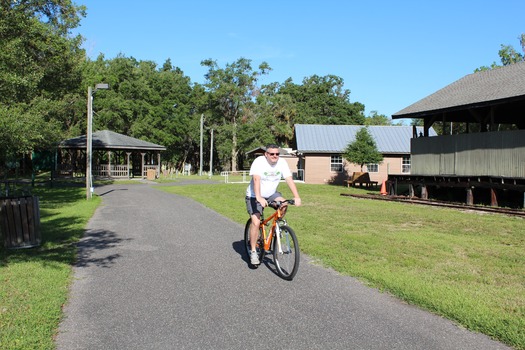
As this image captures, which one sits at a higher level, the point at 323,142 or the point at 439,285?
the point at 323,142

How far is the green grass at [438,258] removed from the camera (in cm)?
489

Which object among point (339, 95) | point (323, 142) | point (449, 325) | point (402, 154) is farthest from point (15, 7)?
point (339, 95)

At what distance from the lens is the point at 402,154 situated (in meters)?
40.5

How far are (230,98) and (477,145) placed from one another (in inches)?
1807

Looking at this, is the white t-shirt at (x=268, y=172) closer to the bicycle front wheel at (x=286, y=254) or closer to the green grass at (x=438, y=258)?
the bicycle front wheel at (x=286, y=254)

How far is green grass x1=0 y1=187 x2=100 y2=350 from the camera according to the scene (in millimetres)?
4043

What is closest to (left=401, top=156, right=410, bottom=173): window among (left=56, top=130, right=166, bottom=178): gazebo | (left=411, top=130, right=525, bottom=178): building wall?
(left=411, top=130, right=525, bottom=178): building wall

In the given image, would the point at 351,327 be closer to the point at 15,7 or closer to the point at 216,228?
the point at 216,228

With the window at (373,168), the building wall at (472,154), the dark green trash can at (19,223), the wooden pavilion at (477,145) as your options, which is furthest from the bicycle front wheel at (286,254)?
the window at (373,168)

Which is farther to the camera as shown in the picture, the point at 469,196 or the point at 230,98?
the point at 230,98

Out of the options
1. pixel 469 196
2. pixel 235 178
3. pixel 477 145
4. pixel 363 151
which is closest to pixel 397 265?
pixel 469 196

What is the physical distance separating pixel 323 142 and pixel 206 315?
3630 centimetres

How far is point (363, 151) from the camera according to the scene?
34844 mm

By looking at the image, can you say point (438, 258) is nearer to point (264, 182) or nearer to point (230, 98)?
point (264, 182)
